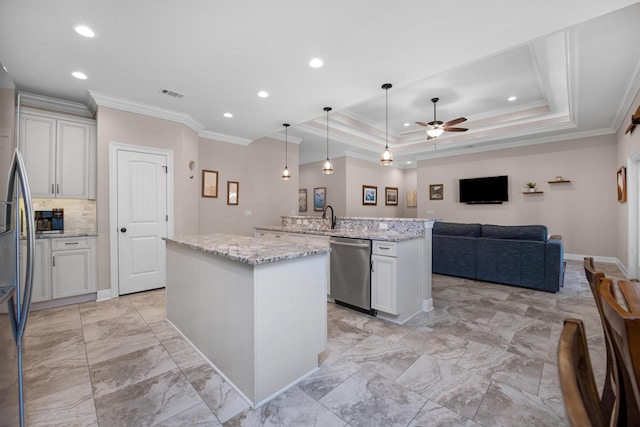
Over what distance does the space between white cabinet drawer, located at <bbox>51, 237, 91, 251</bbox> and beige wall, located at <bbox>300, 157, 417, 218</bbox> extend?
223 inches

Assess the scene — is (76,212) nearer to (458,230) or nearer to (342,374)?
(342,374)

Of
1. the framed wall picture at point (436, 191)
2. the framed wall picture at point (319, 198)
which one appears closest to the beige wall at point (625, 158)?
the framed wall picture at point (436, 191)

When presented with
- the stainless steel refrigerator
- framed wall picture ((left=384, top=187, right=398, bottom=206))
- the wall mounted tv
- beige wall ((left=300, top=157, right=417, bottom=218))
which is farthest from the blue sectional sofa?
the stainless steel refrigerator

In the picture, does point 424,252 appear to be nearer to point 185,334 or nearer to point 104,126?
point 185,334

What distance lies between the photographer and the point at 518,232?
4035mm

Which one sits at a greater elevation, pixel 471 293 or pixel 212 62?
pixel 212 62

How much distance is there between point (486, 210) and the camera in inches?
287

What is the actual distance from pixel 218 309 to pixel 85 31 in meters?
2.57

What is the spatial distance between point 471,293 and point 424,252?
49.6 inches

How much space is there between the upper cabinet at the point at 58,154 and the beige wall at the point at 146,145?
263 millimetres

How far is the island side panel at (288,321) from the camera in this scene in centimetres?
170

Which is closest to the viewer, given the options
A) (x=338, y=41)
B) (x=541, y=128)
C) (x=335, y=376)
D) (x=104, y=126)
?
(x=335, y=376)

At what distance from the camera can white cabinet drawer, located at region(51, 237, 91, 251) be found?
11.2ft

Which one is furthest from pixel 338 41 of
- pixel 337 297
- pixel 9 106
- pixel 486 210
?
pixel 486 210
